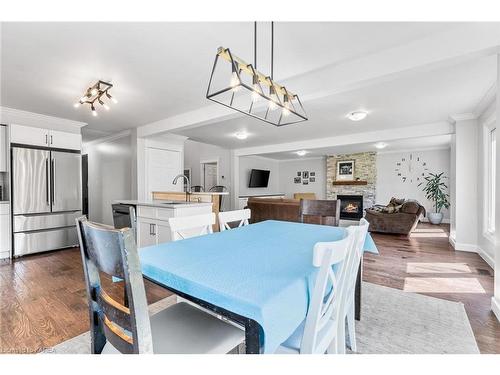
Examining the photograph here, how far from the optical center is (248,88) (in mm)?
1519

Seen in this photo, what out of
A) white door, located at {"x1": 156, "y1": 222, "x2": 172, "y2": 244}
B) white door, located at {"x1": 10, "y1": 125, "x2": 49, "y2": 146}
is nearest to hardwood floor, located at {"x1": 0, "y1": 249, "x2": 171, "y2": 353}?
white door, located at {"x1": 156, "y1": 222, "x2": 172, "y2": 244}

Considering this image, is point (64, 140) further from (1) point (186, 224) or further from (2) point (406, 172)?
(2) point (406, 172)

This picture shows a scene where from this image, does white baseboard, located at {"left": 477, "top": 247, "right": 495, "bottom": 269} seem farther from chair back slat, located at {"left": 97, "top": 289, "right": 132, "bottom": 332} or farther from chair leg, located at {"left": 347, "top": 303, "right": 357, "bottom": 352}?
chair back slat, located at {"left": 97, "top": 289, "right": 132, "bottom": 332}

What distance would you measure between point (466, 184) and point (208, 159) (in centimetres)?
657

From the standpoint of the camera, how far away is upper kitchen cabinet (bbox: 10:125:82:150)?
3771 mm

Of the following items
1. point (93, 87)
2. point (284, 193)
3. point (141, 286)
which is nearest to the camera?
point (141, 286)

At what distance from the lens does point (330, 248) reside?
0.88 meters

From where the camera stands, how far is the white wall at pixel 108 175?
5629 mm

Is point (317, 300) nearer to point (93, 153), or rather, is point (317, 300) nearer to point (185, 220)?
point (185, 220)

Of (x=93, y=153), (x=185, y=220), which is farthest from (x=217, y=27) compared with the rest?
(x=93, y=153)

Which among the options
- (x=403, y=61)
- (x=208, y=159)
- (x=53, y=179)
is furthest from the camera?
(x=208, y=159)

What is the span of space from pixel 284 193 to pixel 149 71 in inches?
336

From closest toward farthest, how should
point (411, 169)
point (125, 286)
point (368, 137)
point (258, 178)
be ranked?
point (125, 286) < point (368, 137) < point (411, 169) < point (258, 178)

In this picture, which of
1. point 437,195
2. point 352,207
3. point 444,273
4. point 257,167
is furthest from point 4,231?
point 437,195
